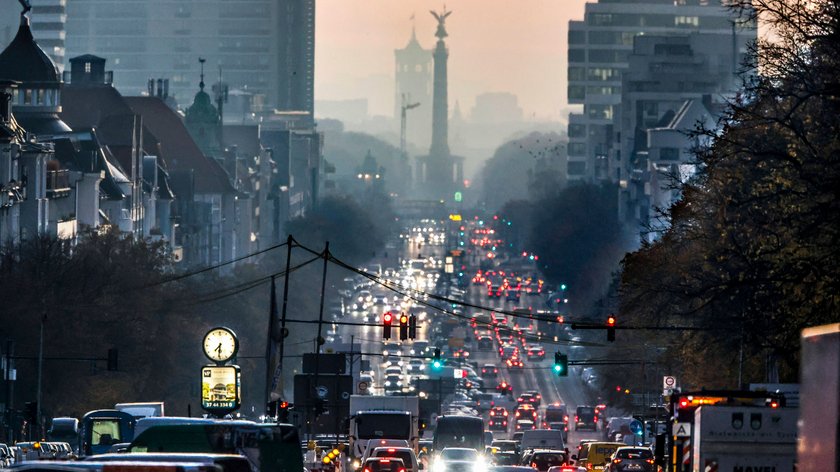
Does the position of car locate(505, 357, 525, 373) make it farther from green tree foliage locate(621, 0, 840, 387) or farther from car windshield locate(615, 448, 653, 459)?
car windshield locate(615, 448, 653, 459)

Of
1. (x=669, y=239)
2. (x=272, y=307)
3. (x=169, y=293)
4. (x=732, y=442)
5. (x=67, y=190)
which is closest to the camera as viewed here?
(x=732, y=442)

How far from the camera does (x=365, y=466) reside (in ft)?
165

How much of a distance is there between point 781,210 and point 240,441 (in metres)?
21.3

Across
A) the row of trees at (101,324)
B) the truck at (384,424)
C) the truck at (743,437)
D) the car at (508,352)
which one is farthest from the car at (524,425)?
the truck at (743,437)

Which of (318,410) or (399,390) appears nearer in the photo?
(318,410)

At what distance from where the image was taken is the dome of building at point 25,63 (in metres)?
128

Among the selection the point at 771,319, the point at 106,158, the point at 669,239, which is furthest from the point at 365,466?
the point at 106,158

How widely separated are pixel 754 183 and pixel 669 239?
28063 millimetres

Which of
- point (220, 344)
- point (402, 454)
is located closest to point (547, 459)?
point (402, 454)

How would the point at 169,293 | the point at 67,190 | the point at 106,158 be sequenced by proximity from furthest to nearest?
the point at 106,158 → the point at 67,190 → the point at 169,293

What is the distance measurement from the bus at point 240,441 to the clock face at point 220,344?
28785 mm

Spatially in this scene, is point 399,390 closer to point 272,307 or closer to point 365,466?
point 272,307

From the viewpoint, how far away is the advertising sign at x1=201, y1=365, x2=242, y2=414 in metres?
51.8

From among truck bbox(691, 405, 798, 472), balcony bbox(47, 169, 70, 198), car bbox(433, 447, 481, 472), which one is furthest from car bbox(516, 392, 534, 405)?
truck bbox(691, 405, 798, 472)
